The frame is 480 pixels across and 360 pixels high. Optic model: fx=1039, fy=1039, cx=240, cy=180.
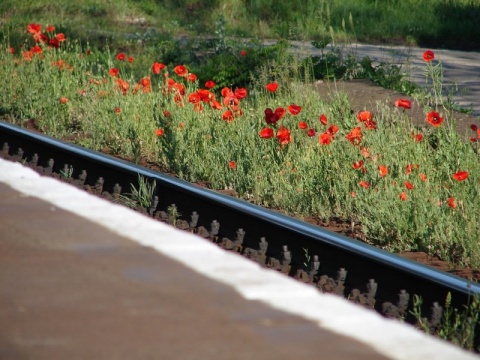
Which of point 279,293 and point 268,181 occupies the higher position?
point 279,293

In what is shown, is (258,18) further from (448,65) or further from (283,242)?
(283,242)

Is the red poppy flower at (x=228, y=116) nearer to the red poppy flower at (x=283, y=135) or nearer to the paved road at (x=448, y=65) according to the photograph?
the red poppy flower at (x=283, y=135)

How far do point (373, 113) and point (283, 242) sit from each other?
3.15m

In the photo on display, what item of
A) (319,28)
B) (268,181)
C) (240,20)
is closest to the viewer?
(268,181)

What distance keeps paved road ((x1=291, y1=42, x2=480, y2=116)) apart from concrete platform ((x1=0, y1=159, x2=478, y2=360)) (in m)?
5.86

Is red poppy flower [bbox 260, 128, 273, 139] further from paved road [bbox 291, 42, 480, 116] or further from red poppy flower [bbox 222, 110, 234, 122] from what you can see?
paved road [bbox 291, 42, 480, 116]

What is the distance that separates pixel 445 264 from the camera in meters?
5.13

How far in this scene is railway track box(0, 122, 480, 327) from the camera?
4.30 m

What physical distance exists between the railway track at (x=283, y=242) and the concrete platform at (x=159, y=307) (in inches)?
47.0

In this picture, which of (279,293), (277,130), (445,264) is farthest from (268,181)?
(279,293)

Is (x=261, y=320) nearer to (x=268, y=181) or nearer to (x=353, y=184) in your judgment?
(x=353, y=184)

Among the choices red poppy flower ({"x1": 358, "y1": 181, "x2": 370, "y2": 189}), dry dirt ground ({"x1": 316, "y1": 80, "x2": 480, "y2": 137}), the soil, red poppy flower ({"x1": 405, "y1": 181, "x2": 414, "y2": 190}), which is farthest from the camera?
dry dirt ground ({"x1": 316, "y1": 80, "x2": 480, "y2": 137})

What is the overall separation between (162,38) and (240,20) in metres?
4.88

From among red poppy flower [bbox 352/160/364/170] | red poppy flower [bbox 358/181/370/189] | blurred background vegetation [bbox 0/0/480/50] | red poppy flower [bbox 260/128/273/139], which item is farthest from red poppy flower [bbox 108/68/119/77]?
blurred background vegetation [bbox 0/0/480/50]
